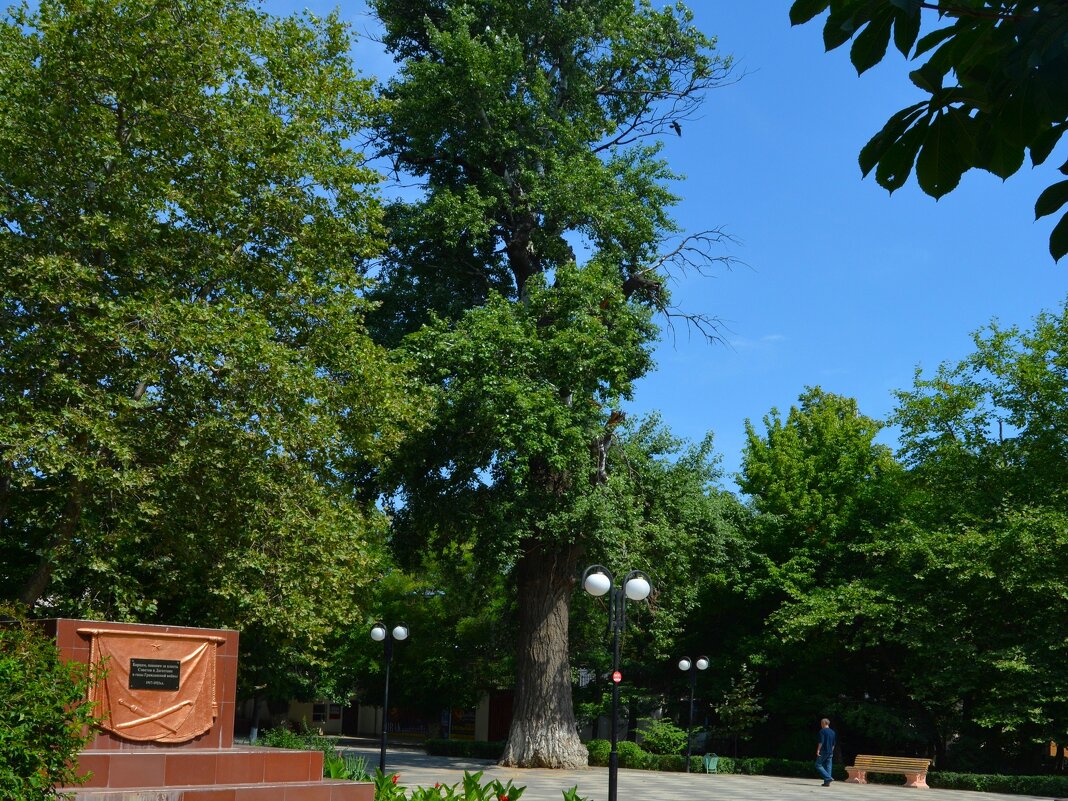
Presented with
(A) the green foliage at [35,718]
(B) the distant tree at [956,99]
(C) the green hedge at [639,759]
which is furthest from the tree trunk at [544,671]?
(B) the distant tree at [956,99]

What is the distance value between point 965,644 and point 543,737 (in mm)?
11841

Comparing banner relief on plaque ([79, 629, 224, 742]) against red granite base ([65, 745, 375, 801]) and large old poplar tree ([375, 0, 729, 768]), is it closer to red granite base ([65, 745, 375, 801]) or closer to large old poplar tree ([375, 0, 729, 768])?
red granite base ([65, 745, 375, 801])

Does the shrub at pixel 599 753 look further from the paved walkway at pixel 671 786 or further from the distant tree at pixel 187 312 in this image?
the distant tree at pixel 187 312

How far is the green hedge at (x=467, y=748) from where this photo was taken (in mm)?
36344

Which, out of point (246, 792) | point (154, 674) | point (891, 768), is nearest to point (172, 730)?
point (154, 674)

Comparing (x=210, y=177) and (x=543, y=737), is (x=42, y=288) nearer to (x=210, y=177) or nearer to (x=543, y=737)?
(x=210, y=177)

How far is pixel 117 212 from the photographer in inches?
765

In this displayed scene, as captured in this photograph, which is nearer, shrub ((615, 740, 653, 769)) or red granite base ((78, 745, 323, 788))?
red granite base ((78, 745, 323, 788))

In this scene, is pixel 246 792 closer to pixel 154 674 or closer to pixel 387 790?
pixel 387 790

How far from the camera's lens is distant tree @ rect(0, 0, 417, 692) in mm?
18312

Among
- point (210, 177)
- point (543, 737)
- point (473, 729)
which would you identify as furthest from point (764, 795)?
point (473, 729)

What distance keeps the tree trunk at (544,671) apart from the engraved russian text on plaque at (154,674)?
13.4 m

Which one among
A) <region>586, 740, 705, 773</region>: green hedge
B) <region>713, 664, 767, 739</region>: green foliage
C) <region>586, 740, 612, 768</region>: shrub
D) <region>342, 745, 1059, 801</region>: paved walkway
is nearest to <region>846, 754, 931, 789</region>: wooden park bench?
<region>342, 745, 1059, 801</region>: paved walkway

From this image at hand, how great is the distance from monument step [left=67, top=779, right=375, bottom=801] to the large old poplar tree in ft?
31.6
